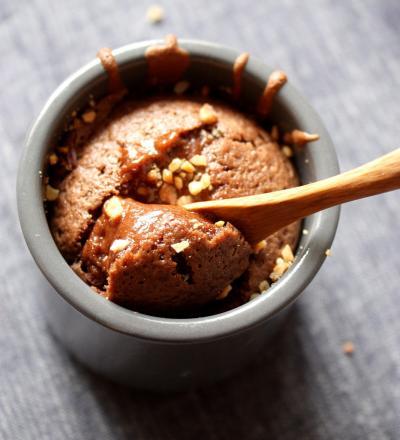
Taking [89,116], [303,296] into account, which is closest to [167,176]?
[89,116]

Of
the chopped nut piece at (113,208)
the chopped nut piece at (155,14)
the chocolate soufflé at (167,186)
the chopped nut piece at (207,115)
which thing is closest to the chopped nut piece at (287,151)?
the chocolate soufflé at (167,186)

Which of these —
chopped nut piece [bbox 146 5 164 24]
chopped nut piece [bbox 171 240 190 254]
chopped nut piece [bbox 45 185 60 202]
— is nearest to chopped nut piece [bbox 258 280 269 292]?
chopped nut piece [bbox 171 240 190 254]

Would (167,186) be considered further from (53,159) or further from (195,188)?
(53,159)

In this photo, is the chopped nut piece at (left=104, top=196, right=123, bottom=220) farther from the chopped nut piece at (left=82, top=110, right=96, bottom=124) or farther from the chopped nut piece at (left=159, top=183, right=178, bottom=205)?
the chopped nut piece at (left=82, top=110, right=96, bottom=124)

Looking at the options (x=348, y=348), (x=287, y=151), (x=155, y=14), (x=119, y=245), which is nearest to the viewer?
(x=119, y=245)

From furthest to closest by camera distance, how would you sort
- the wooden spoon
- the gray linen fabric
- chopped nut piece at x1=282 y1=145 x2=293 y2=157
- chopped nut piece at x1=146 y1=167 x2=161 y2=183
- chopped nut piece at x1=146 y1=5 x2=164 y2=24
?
1. chopped nut piece at x1=146 y1=5 x2=164 y2=24
2. the gray linen fabric
3. chopped nut piece at x1=282 y1=145 x2=293 y2=157
4. chopped nut piece at x1=146 y1=167 x2=161 y2=183
5. the wooden spoon

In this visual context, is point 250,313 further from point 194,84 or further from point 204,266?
point 194,84

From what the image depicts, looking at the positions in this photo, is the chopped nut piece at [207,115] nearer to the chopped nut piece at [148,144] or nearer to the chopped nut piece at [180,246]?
the chopped nut piece at [148,144]
